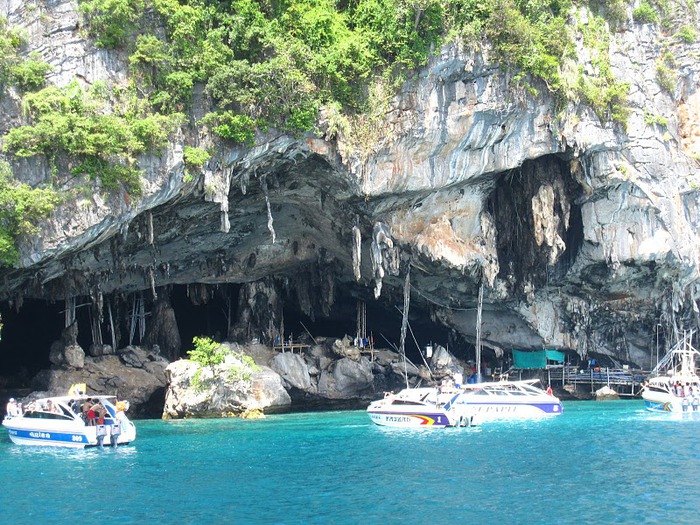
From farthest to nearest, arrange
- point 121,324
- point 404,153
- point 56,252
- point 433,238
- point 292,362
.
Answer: point 121,324, point 292,362, point 433,238, point 404,153, point 56,252

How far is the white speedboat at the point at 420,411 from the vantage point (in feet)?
102

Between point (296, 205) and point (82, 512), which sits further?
point (296, 205)

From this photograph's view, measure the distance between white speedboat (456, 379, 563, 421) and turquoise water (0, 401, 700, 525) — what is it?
615cm

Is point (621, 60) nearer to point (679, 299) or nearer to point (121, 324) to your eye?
point (679, 299)

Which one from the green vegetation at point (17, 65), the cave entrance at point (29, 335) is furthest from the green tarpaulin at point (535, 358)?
the green vegetation at point (17, 65)

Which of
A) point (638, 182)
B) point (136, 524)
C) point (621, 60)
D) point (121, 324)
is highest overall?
point (621, 60)

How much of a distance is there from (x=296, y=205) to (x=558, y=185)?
12041 millimetres

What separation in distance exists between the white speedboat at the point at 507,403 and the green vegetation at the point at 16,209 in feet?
62.4

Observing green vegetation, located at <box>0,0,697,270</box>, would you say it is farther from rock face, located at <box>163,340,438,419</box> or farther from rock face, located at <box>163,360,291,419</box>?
rock face, located at <box>163,340,438,419</box>

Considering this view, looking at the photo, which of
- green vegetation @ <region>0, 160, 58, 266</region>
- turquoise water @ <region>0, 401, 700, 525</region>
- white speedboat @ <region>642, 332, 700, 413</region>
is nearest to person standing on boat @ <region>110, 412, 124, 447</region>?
turquoise water @ <region>0, 401, 700, 525</region>

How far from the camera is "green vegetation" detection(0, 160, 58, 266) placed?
26422 millimetres

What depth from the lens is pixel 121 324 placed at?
46312mm

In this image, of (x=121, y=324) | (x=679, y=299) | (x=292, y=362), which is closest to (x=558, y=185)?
(x=679, y=299)

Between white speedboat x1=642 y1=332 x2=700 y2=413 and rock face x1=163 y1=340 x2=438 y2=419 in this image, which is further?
white speedboat x1=642 y1=332 x2=700 y2=413
